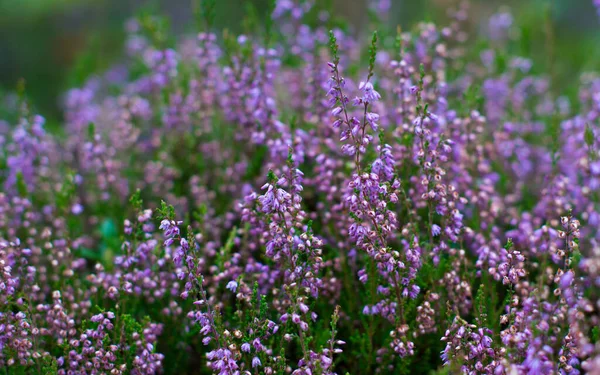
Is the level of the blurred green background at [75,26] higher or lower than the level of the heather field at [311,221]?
higher

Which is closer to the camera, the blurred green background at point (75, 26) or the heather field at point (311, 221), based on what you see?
the heather field at point (311, 221)

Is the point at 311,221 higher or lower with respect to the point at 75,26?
lower

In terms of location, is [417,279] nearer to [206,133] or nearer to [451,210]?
[451,210]

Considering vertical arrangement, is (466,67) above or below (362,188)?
above

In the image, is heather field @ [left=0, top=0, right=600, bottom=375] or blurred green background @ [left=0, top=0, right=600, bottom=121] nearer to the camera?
heather field @ [left=0, top=0, right=600, bottom=375]

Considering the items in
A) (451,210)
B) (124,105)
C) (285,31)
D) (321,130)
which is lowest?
(451,210)

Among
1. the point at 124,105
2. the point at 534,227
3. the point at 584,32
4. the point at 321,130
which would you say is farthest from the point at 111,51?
the point at 584,32

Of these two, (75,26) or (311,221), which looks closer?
(311,221)

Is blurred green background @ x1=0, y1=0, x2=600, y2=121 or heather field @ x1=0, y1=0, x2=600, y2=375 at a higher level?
blurred green background @ x1=0, y1=0, x2=600, y2=121
